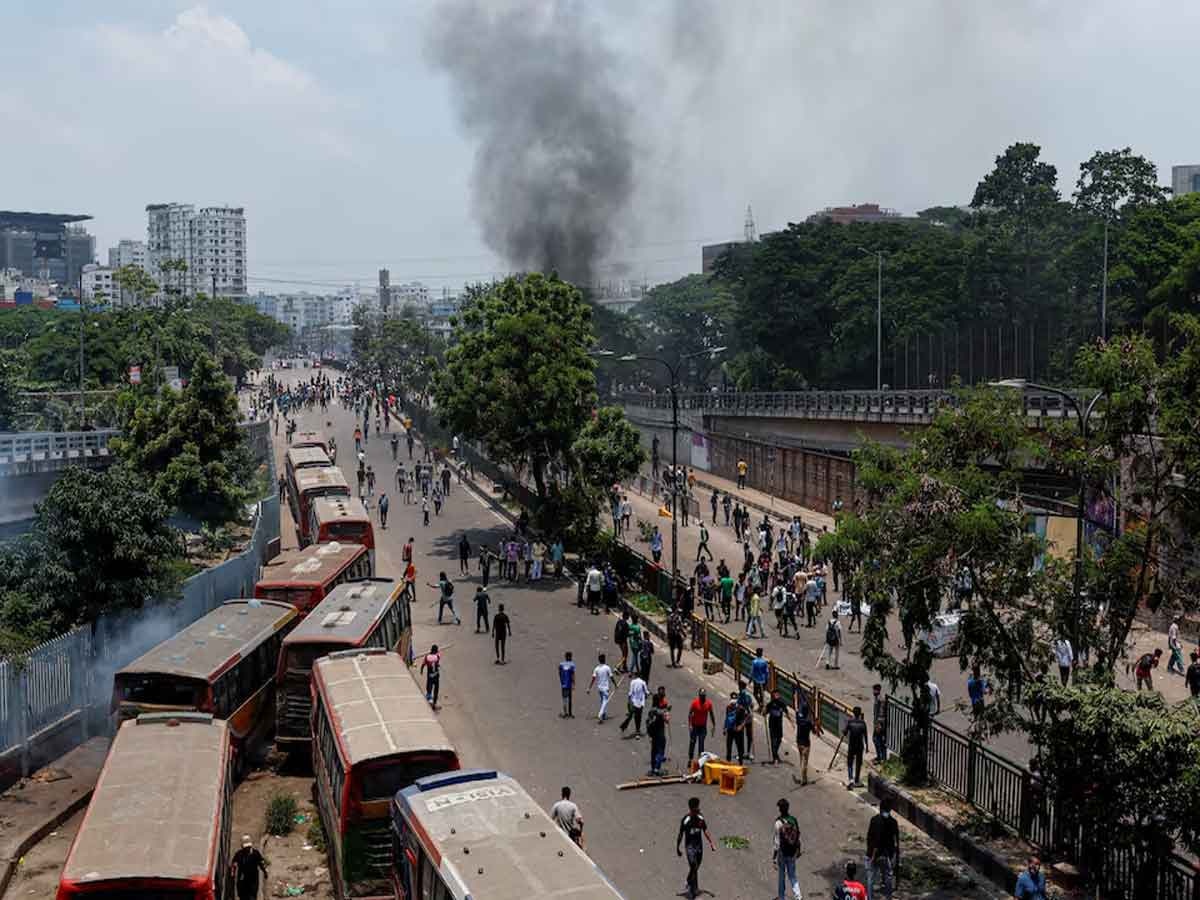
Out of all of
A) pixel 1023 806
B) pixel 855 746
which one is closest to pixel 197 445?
pixel 855 746

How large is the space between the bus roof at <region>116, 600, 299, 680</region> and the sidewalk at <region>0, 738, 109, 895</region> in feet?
6.07

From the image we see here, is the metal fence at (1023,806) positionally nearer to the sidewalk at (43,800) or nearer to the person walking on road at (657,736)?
the person walking on road at (657,736)

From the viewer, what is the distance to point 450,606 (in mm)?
32781

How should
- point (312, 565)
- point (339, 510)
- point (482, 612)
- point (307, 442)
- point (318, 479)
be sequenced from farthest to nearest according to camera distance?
point (307, 442) < point (318, 479) < point (339, 510) < point (482, 612) < point (312, 565)

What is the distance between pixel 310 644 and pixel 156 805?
7107 mm

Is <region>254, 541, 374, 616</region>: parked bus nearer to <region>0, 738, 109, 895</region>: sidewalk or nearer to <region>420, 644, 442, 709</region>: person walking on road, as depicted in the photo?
<region>420, 644, 442, 709</region>: person walking on road

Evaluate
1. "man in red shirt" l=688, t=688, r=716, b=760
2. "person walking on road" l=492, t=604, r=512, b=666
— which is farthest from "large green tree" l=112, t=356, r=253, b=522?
"man in red shirt" l=688, t=688, r=716, b=760

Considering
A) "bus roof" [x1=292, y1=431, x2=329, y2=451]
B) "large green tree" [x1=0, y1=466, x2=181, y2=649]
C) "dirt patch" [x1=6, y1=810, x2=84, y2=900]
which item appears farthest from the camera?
"bus roof" [x1=292, y1=431, x2=329, y2=451]

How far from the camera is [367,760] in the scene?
15.2 m

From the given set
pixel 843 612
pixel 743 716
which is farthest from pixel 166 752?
pixel 843 612

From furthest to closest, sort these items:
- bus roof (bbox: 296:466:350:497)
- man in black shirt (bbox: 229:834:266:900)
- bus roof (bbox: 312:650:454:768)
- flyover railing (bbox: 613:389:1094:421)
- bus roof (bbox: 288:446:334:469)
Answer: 1. bus roof (bbox: 288:446:334:469)
2. flyover railing (bbox: 613:389:1094:421)
3. bus roof (bbox: 296:466:350:497)
4. bus roof (bbox: 312:650:454:768)
5. man in black shirt (bbox: 229:834:266:900)

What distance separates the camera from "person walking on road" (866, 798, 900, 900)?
15.7m

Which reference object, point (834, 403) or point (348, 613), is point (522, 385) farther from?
point (834, 403)

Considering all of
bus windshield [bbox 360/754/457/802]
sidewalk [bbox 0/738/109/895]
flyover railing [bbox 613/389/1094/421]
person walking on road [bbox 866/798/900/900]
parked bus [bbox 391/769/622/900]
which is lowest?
sidewalk [bbox 0/738/109/895]
